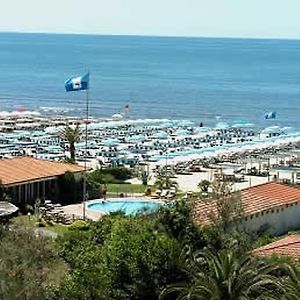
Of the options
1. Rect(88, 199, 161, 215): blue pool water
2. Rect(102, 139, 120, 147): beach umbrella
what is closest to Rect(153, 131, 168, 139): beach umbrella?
Rect(102, 139, 120, 147): beach umbrella

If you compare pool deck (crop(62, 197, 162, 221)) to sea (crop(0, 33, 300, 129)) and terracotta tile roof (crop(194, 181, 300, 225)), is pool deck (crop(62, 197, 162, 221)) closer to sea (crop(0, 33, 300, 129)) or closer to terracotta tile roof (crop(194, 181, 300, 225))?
terracotta tile roof (crop(194, 181, 300, 225))

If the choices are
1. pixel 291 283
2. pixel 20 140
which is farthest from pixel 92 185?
pixel 20 140

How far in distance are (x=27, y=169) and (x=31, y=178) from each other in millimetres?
Result: 1163

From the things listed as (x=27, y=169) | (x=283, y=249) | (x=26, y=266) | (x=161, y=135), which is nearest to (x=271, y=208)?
(x=283, y=249)

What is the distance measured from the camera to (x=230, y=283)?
14047 millimetres

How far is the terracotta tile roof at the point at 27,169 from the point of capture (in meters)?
30.3

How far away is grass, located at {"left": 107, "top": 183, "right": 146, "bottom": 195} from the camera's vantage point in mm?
35669

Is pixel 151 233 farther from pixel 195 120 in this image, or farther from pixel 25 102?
pixel 25 102

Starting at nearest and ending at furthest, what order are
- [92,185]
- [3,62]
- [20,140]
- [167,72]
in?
[92,185] → [20,140] → [167,72] → [3,62]

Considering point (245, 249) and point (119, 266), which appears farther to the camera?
point (245, 249)

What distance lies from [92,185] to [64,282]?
725 inches

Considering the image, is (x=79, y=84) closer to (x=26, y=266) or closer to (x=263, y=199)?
(x=263, y=199)

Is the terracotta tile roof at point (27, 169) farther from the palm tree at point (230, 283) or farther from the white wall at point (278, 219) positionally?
the palm tree at point (230, 283)

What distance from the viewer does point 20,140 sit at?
57.3 m
